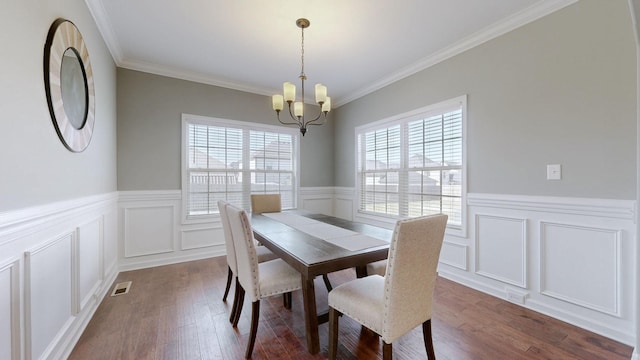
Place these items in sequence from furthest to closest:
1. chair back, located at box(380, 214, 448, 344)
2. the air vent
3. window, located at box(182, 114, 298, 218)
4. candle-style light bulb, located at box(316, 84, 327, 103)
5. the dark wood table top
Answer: window, located at box(182, 114, 298, 218) → the air vent → candle-style light bulb, located at box(316, 84, 327, 103) → the dark wood table top → chair back, located at box(380, 214, 448, 344)

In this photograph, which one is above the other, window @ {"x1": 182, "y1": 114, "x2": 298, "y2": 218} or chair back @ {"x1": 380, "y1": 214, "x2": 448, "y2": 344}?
window @ {"x1": 182, "y1": 114, "x2": 298, "y2": 218}

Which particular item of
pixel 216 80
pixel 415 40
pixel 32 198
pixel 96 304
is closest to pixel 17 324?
pixel 32 198

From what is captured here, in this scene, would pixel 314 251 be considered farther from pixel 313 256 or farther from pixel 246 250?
pixel 246 250

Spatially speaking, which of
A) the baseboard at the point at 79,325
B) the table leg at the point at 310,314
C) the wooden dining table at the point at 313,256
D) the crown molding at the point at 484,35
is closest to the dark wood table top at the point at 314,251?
the wooden dining table at the point at 313,256

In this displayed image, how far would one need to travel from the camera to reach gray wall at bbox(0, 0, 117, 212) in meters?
1.12

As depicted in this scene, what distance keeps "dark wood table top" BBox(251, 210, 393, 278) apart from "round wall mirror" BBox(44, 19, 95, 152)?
4.81ft

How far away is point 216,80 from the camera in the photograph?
3723 millimetres

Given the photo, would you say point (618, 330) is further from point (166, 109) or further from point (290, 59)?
point (166, 109)

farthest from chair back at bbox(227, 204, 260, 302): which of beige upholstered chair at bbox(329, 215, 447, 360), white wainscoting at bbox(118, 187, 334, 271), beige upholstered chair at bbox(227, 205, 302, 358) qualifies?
white wainscoting at bbox(118, 187, 334, 271)

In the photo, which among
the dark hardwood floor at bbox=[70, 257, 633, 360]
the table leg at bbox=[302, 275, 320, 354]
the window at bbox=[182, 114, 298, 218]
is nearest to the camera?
the table leg at bbox=[302, 275, 320, 354]

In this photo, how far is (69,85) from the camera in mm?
1709

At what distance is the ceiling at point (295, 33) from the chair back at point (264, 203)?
5.67 feet

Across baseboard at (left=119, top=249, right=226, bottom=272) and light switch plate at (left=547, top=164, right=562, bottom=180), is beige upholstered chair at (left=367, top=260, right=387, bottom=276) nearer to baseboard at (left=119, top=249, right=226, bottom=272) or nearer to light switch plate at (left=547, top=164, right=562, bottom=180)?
light switch plate at (left=547, top=164, right=562, bottom=180)

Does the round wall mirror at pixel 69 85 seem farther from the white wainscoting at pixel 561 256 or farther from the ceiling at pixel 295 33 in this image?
the white wainscoting at pixel 561 256
